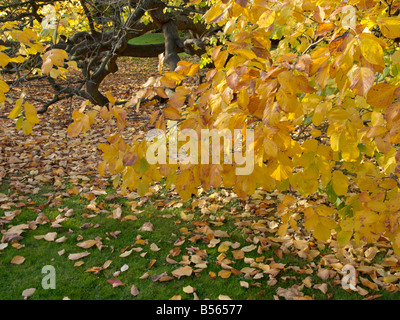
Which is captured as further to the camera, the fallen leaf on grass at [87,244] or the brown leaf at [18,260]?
the fallen leaf on grass at [87,244]

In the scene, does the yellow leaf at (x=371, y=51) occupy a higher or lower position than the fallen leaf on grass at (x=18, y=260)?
higher

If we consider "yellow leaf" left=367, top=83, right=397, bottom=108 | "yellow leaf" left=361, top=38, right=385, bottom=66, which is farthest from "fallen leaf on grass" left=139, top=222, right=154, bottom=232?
"yellow leaf" left=361, top=38, right=385, bottom=66

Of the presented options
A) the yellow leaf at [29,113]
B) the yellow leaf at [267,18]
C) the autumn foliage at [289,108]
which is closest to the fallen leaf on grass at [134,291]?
the autumn foliage at [289,108]

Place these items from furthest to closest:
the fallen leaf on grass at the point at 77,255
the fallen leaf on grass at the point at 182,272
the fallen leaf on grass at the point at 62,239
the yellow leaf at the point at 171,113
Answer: the fallen leaf on grass at the point at 62,239
the fallen leaf on grass at the point at 77,255
the fallen leaf on grass at the point at 182,272
the yellow leaf at the point at 171,113

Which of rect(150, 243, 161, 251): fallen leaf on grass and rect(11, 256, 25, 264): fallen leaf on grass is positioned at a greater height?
rect(150, 243, 161, 251): fallen leaf on grass

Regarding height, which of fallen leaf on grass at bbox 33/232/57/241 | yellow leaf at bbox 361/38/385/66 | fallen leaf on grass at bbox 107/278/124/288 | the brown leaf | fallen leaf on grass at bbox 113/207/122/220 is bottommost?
fallen leaf on grass at bbox 107/278/124/288

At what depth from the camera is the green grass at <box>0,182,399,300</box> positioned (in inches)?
109

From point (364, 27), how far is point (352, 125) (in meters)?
0.41

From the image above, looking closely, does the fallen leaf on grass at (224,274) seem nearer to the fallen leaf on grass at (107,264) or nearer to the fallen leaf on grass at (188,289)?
the fallen leaf on grass at (188,289)

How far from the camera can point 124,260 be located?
3.18 meters

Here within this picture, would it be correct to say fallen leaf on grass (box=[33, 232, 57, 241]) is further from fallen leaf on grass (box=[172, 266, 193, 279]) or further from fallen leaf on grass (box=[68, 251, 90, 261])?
fallen leaf on grass (box=[172, 266, 193, 279])

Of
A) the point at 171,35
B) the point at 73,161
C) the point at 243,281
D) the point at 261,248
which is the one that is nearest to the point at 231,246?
the point at 261,248

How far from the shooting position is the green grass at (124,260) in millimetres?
2766

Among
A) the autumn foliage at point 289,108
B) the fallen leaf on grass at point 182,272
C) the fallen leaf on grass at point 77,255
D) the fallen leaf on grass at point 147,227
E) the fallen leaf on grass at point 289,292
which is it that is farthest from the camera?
the fallen leaf on grass at point 147,227
